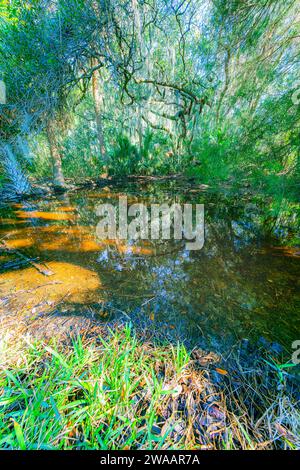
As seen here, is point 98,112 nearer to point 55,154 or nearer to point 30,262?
point 55,154

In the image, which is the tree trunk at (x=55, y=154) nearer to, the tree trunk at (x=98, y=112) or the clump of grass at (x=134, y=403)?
the tree trunk at (x=98, y=112)

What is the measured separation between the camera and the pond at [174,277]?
1644 millimetres

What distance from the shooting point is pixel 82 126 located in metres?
10.0

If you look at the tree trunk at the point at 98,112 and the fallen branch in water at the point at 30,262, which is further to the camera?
the tree trunk at the point at 98,112

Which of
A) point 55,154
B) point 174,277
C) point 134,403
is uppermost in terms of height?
point 55,154

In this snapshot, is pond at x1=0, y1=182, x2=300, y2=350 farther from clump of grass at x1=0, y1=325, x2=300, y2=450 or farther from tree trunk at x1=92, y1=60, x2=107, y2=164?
tree trunk at x1=92, y1=60, x2=107, y2=164

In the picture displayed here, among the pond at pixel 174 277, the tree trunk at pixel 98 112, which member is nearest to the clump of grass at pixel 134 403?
the pond at pixel 174 277

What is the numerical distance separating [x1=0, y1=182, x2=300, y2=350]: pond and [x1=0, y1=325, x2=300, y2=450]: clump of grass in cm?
30

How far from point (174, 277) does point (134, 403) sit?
1.28 meters

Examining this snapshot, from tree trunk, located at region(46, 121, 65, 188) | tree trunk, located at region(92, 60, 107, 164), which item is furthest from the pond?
tree trunk, located at region(92, 60, 107, 164)

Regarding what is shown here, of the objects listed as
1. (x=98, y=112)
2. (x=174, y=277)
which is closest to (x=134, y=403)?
(x=174, y=277)

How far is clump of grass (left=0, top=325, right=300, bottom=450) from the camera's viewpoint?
916 millimetres

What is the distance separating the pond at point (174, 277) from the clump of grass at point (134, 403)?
11.8 inches

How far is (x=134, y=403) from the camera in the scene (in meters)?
1.06
